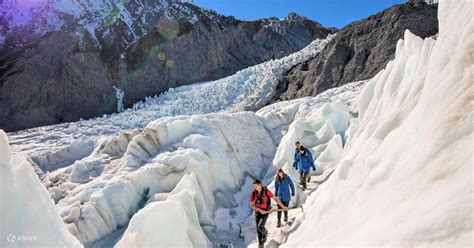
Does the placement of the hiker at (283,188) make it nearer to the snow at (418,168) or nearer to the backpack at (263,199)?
the backpack at (263,199)

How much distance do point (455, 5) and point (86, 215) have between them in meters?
10.7

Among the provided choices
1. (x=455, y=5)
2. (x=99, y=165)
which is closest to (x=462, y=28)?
(x=455, y=5)

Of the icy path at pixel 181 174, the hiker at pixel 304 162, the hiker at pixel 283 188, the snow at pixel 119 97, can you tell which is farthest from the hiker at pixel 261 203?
the snow at pixel 119 97

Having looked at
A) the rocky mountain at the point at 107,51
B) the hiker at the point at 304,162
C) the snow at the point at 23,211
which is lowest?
the snow at the point at 23,211

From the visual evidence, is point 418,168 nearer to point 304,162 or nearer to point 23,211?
point 23,211

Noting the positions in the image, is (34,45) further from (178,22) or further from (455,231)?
(455,231)

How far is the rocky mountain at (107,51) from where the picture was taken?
5172 centimetres

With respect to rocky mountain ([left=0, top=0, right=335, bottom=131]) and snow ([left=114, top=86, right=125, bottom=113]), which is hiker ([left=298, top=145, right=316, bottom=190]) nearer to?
rocky mountain ([left=0, top=0, right=335, bottom=131])

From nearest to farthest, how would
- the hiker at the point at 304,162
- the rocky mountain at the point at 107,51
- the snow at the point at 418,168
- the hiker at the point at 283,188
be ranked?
the snow at the point at 418,168, the hiker at the point at 283,188, the hiker at the point at 304,162, the rocky mountain at the point at 107,51

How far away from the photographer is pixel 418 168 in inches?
240

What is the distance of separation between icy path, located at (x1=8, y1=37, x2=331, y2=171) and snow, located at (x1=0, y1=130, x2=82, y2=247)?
2417 centimetres

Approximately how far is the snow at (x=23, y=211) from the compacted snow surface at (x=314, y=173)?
1.1 inches

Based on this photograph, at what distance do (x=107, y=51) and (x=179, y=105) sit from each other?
20.3 metres

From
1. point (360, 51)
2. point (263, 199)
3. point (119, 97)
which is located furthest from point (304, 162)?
point (119, 97)
